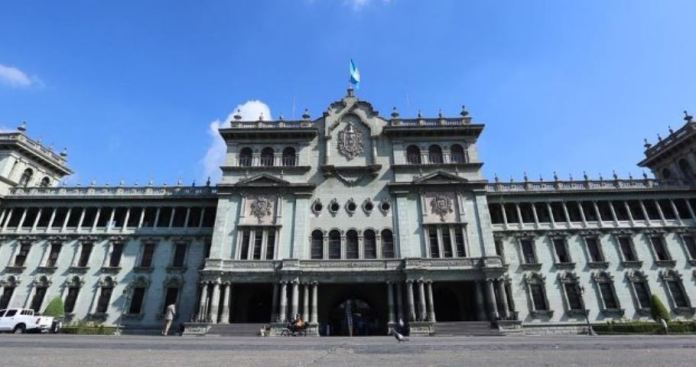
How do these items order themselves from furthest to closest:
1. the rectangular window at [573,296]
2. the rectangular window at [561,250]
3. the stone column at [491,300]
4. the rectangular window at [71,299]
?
the rectangular window at [561,250], the rectangular window at [71,299], the rectangular window at [573,296], the stone column at [491,300]

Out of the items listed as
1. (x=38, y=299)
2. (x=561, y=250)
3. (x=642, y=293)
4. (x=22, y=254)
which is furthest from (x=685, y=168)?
(x=22, y=254)

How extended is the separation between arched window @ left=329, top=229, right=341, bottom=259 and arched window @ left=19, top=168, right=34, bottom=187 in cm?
3497

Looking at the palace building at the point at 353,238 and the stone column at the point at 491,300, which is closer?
the stone column at the point at 491,300

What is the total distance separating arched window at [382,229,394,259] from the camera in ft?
107

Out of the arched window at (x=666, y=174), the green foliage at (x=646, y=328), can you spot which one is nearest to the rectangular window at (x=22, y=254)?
the green foliage at (x=646, y=328)

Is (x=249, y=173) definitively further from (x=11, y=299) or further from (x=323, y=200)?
(x=11, y=299)

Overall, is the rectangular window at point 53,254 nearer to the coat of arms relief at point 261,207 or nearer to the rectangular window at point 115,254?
the rectangular window at point 115,254

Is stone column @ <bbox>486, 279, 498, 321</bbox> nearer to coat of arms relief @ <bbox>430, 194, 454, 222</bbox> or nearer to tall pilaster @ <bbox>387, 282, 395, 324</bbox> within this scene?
coat of arms relief @ <bbox>430, 194, 454, 222</bbox>

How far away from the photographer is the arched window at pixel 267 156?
3730cm

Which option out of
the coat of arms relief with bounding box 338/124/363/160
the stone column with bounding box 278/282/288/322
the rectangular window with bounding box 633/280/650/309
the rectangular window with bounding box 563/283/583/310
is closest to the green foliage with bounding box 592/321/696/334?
the rectangular window with bounding box 563/283/583/310

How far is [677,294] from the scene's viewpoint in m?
32.6

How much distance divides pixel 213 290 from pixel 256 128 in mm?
16391

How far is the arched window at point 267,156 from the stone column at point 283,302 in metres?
12.9

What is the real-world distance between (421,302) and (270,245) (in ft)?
45.8
